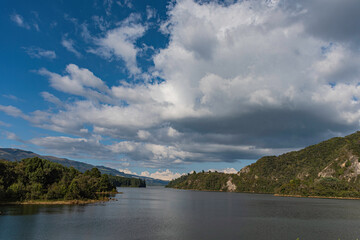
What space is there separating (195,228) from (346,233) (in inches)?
1501

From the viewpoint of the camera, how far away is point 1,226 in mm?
60688

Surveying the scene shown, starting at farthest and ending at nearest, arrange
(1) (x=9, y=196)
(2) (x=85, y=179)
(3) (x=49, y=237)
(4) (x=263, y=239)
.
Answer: (2) (x=85, y=179) < (1) (x=9, y=196) < (4) (x=263, y=239) < (3) (x=49, y=237)

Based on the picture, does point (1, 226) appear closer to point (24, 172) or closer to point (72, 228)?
point (72, 228)

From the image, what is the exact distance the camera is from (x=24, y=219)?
234ft

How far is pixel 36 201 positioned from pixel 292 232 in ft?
334

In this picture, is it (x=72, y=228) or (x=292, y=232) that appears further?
(x=292, y=232)

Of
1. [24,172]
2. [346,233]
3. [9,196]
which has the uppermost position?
[24,172]

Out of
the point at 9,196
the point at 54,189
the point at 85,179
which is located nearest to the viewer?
the point at 9,196

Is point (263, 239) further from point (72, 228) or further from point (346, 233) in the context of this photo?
point (72, 228)

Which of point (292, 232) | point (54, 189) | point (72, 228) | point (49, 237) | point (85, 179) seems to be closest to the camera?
point (49, 237)

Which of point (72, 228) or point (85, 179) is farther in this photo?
point (85, 179)

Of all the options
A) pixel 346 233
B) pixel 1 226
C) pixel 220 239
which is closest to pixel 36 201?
pixel 1 226

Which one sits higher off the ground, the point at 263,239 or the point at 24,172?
the point at 24,172

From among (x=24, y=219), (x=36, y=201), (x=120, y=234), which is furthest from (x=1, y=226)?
(x=36, y=201)
